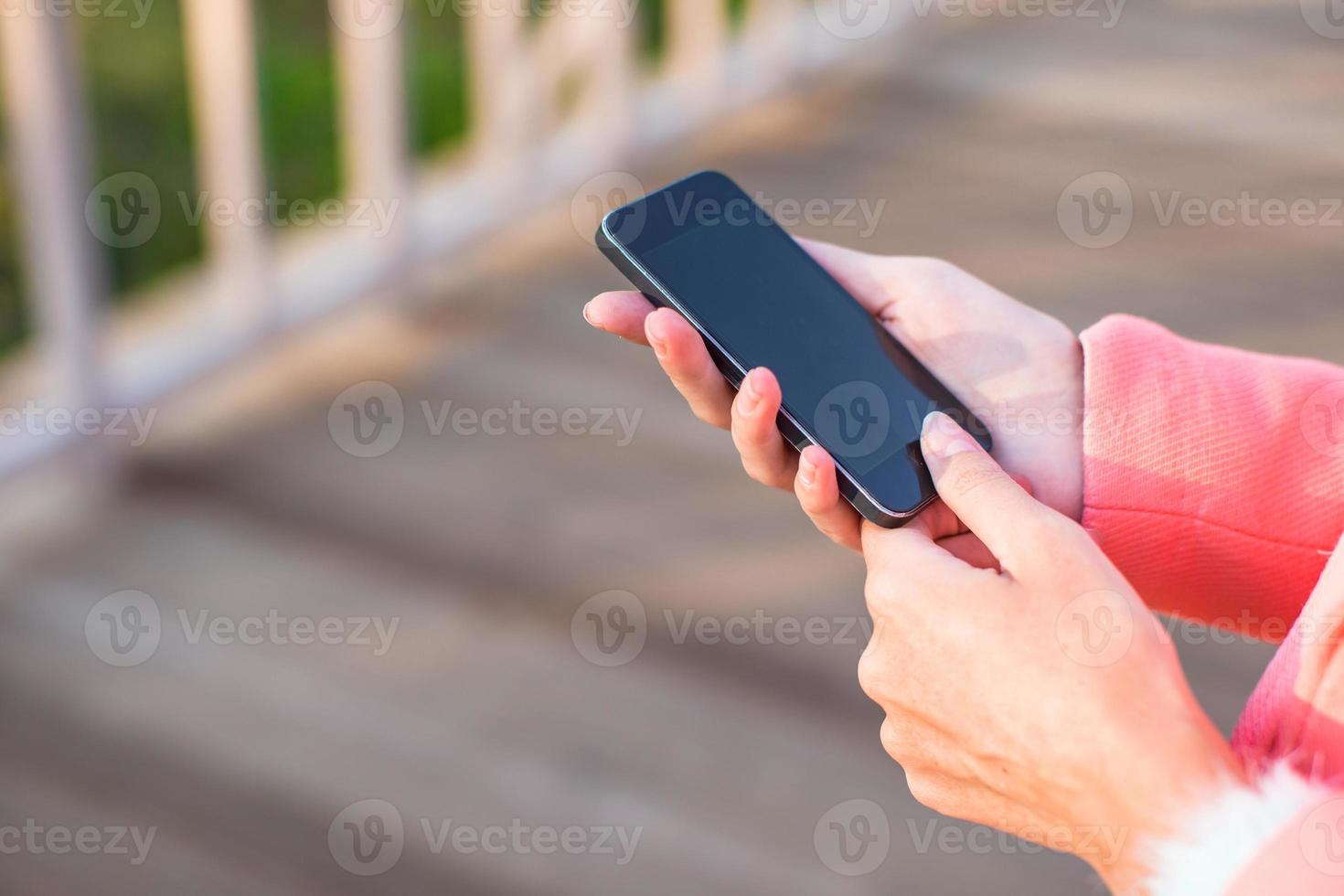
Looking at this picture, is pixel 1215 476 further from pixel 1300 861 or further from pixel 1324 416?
pixel 1300 861

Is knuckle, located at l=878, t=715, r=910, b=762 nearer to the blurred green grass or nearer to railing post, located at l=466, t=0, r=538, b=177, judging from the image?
the blurred green grass

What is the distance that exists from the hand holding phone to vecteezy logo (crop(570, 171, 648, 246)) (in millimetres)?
1321

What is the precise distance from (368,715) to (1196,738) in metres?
0.98

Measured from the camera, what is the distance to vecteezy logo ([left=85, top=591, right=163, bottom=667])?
1394 millimetres

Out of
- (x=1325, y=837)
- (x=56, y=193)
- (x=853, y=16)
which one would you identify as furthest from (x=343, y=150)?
(x=1325, y=837)

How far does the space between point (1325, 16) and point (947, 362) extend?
269 centimetres

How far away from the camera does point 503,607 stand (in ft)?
4.85

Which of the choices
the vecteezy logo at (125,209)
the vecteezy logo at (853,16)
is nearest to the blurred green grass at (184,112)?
the vecteezy logo at (125,209)

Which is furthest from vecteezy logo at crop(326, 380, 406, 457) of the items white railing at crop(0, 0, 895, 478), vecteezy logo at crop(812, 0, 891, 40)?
vecteezy logo at crop(812, 0, 891, 40)

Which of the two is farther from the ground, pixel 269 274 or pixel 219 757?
pixel 269 274

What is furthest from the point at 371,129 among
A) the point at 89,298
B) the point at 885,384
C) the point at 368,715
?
the point at 885,384

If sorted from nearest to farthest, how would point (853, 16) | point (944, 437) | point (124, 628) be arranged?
A: point (944, 437)
point (124, 628)
point (853, 16)

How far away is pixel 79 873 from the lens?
3.84 feet

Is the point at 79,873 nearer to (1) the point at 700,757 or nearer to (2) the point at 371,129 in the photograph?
(1) the point at 700,757
